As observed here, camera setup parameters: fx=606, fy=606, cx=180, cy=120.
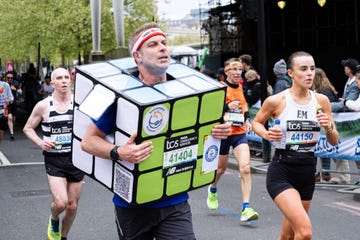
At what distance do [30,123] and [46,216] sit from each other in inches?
76.5

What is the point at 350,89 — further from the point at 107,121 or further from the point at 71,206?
the point at 107,121

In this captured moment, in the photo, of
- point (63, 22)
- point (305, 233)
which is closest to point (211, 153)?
point (305, 233)

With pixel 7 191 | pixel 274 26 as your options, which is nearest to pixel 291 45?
pixel 274 26

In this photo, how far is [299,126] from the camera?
16.5 feet

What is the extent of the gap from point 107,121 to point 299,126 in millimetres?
2024

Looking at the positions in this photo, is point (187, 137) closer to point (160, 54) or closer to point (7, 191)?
point (160, 54)

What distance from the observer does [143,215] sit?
3754 millimetres

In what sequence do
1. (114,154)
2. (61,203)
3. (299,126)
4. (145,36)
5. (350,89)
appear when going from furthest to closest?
1. (350,89)
2. (61,203)
3. (299,126)
4. (145,36)
5. (114,154)

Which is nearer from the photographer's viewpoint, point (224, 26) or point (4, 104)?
point (4, 104)

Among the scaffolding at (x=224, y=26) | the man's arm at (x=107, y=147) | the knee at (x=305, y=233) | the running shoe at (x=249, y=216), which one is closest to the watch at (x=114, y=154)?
the man's arm at (x=107, y=147)

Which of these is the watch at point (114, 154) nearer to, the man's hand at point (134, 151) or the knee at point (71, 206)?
the man's hand at point (134, 151)

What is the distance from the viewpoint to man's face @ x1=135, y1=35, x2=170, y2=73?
147 inches

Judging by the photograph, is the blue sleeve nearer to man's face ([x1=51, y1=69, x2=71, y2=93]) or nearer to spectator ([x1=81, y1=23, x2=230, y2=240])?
spectator ([x1=81, y1=23, x2=230, y2=240])

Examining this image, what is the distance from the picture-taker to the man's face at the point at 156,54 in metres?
3.73
